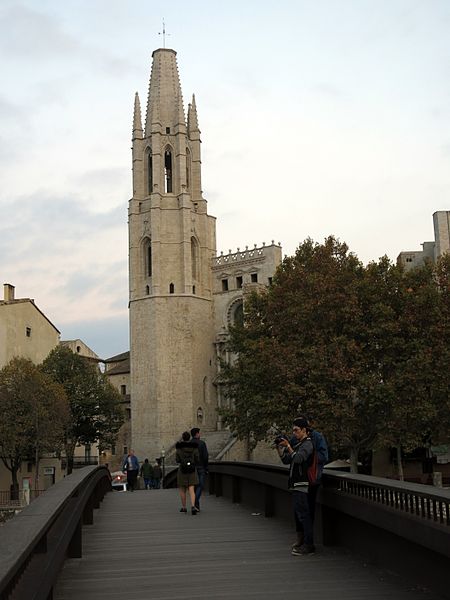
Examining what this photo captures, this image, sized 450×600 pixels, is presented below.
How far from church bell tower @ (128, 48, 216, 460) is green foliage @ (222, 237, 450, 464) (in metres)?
34.5

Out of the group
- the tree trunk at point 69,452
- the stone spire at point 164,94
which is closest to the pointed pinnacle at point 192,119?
the stone spire at point 164,94

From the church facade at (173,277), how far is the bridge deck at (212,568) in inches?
2370

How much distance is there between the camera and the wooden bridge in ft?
19.9

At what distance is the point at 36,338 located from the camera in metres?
72.7

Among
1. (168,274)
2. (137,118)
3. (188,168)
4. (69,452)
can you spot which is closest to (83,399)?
(69,452)

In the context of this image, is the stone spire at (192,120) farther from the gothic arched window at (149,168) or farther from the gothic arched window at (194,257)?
the gothic arched window at (194,257)

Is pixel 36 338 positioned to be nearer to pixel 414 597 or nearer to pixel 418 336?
pixel 418 336

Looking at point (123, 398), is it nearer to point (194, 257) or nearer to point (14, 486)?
point (194, 257)

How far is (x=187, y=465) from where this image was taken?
15.0 m

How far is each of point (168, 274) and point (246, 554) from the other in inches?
2707

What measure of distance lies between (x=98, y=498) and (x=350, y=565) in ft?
35.5

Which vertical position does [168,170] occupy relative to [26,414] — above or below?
above

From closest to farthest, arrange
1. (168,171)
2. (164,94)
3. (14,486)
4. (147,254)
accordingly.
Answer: (14,486)
(147,254)
(168,171)
(164,94)

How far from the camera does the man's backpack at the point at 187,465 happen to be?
14992 mm
